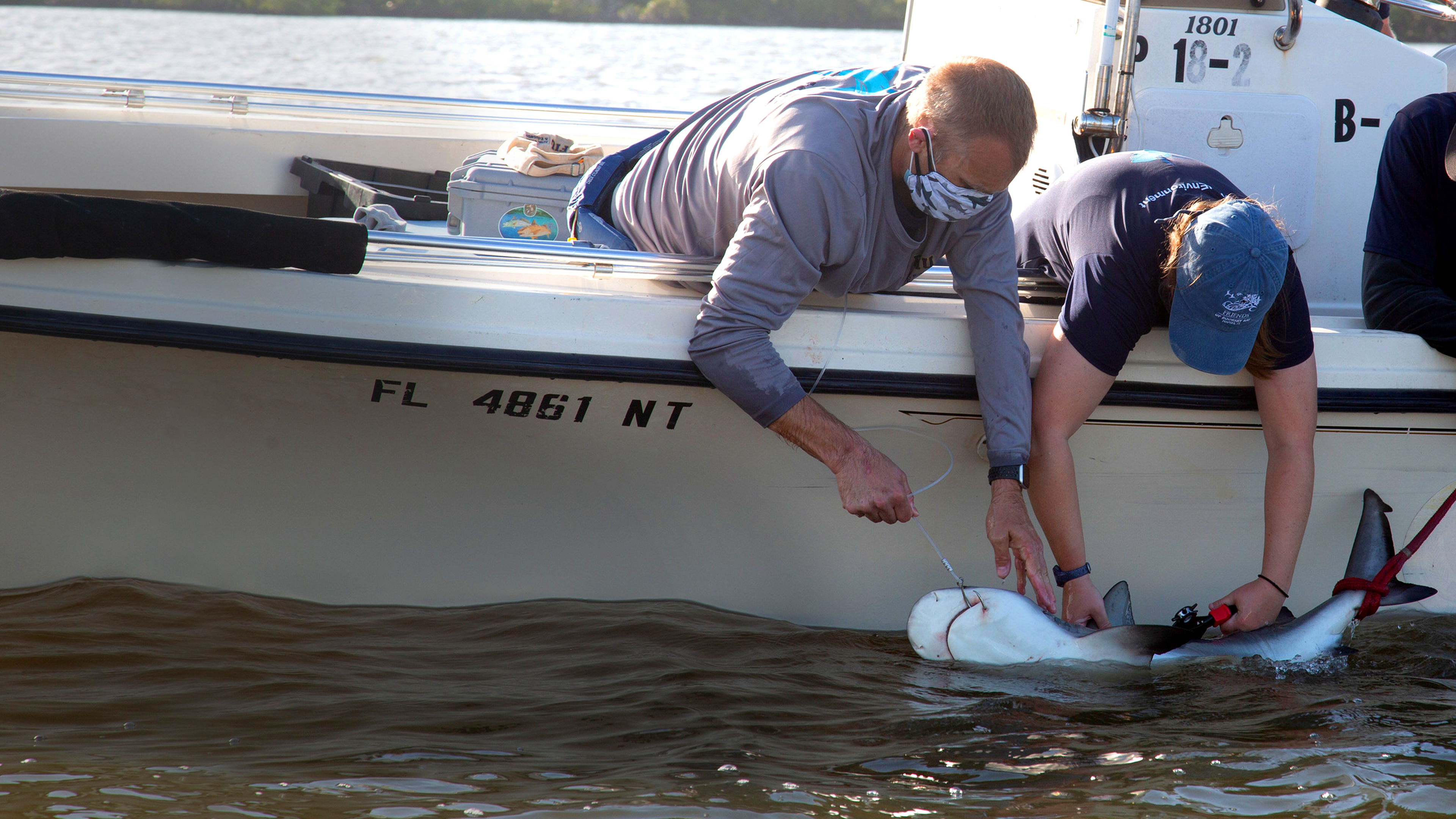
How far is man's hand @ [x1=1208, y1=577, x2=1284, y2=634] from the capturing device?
2775mm

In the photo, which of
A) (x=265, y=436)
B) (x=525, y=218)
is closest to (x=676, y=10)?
(x=525, y=218)

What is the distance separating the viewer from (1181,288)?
8.15 feet

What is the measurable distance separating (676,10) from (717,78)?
7.67m

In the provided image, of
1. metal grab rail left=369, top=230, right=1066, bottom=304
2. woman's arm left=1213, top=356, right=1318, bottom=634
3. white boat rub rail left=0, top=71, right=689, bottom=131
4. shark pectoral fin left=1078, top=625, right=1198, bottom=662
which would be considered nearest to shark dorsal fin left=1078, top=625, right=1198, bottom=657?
shark pectoral fin left=1078, top=625, right=1198, bottom=662

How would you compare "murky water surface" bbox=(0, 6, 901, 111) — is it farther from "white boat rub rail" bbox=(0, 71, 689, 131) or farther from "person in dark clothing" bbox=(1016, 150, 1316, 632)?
"person in dark clothing" bbox=(1016, 150, 1316, 632)

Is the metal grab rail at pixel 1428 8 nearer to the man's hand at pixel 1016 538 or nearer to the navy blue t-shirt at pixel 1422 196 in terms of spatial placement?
the navy blue t-shirt at pixel 1422 196

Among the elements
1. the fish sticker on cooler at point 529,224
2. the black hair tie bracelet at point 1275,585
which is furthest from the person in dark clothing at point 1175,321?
the fish sticker on cooler at point 529,224

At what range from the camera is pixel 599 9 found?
1642 centimetres

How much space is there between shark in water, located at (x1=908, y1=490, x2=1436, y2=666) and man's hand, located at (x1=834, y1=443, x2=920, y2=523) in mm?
367

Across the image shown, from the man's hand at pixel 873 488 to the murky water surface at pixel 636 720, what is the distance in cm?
52

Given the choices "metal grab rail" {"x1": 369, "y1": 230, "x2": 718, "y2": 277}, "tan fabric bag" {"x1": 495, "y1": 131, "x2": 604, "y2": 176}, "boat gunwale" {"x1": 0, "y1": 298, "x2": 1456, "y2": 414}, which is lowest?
"boat gunwale" {"x1": 0, "y1": 298, "x2": 1456, "y2": 414}

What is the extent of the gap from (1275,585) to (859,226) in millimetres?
1378

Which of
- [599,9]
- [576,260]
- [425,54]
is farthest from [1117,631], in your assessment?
[599,9]

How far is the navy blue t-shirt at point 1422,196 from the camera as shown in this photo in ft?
9.65
